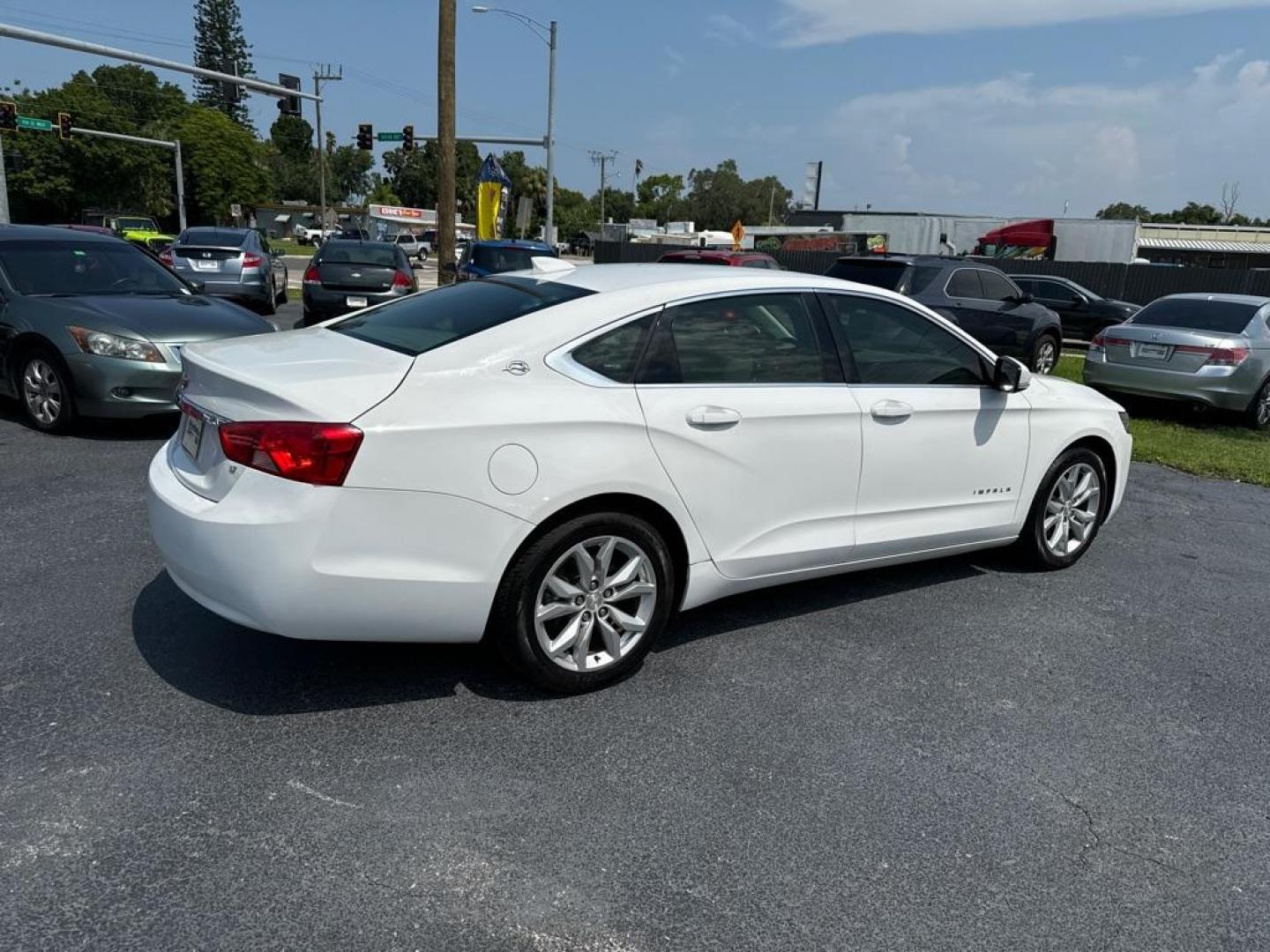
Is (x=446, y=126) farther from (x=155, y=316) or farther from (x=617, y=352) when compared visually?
(x=617, y=352)

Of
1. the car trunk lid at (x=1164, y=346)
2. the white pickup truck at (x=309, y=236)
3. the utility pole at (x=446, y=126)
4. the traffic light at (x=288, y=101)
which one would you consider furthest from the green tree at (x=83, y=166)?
the car trunk lid at (x=1164, y=346)

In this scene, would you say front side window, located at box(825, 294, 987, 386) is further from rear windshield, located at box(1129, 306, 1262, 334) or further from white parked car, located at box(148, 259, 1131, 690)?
rear windshield, located at box(1129, 306, 1262, 334)

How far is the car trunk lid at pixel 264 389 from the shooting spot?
3129mm

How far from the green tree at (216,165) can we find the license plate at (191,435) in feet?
295

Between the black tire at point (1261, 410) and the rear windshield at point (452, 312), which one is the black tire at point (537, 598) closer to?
the rear windshield at point (452, 312)

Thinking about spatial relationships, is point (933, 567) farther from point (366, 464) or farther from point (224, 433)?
point (224, 433)

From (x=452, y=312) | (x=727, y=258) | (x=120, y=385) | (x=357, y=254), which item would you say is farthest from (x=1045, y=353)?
(x=452, y=312)

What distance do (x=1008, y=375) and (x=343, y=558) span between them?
3267mm

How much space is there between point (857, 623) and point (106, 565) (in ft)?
11.9

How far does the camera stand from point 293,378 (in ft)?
10.8

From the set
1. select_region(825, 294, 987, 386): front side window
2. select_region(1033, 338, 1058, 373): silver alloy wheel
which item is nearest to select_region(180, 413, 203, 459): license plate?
select_region(825, 294, 987, 386): front side window

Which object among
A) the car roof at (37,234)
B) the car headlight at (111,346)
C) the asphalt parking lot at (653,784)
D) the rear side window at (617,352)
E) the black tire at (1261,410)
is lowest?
the asphalt parking lot at (653,784)

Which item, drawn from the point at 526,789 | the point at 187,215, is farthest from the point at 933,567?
the point at 187,215

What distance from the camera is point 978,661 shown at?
164 inches
